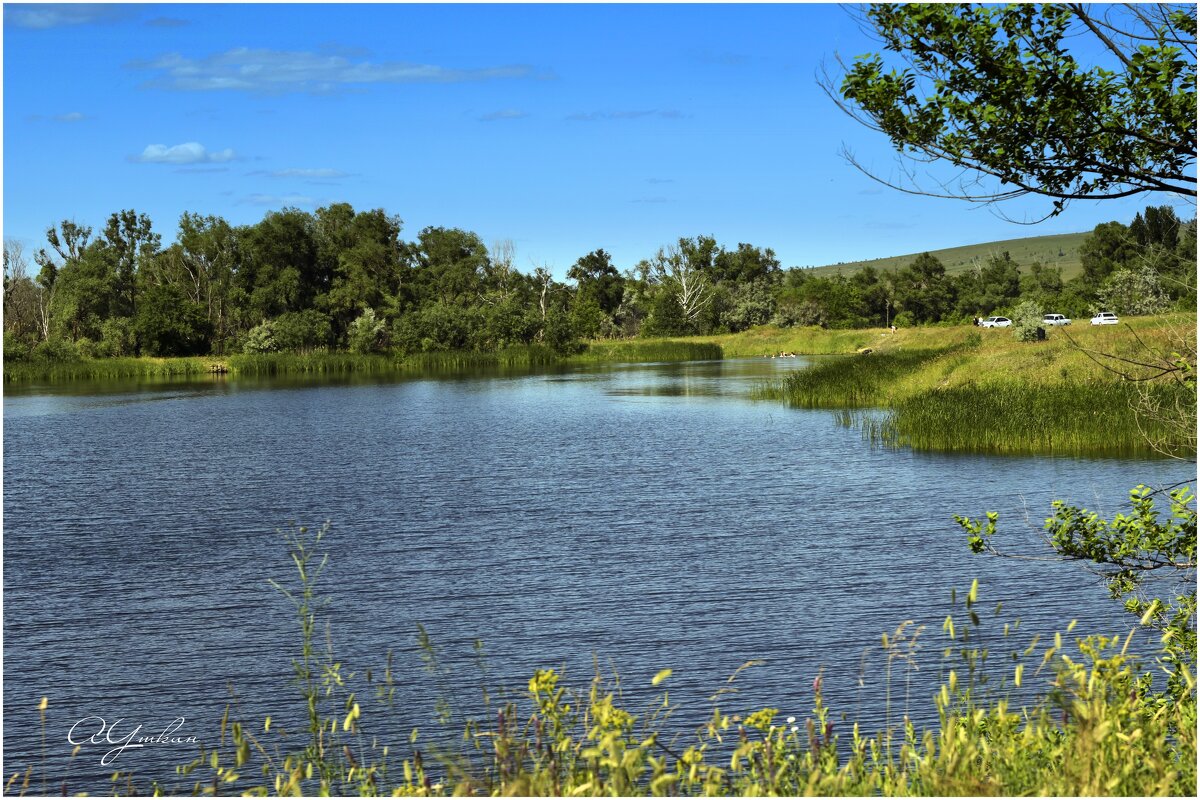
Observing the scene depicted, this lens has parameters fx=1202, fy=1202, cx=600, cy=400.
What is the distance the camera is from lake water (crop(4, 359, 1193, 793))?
11.5 meters

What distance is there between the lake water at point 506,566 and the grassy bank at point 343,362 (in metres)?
45.0

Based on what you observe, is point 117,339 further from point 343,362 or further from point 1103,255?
point 1103,255

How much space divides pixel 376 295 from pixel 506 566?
277 feet

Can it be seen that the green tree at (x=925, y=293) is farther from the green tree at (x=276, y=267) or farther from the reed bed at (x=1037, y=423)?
the reed bed at (x=1037, y=423)

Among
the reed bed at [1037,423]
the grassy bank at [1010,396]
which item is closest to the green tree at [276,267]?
the grassy bank at [1010,396]

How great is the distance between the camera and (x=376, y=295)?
324ft

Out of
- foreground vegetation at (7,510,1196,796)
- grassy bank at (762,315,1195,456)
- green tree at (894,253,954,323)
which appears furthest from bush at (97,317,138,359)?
foreground vegetation at (7,510,1196,796)

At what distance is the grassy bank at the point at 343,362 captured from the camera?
7712 centimetres

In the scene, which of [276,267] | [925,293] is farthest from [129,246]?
[925,293]

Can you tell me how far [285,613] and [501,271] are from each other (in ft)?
308

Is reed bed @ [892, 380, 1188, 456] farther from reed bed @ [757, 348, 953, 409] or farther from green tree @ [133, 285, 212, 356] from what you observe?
green tree @ [133, 285, 212, 356]

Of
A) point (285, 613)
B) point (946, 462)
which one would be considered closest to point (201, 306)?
point (946, 462)

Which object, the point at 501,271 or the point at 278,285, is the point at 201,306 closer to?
the point at 278,285

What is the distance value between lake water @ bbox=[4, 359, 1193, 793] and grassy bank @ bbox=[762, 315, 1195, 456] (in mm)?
1576
